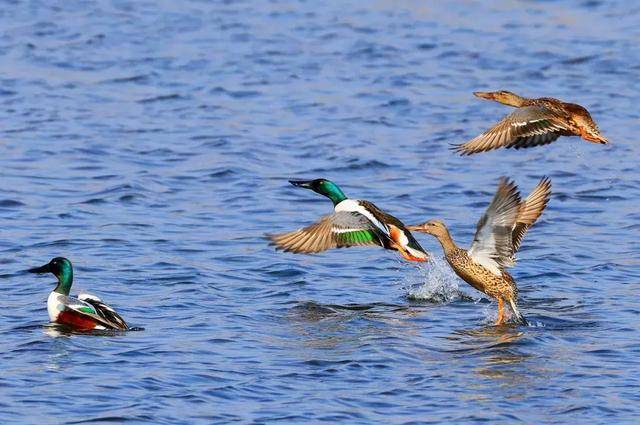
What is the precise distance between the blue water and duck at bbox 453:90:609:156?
3.92 feet

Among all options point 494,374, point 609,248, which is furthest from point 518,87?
point 494,374

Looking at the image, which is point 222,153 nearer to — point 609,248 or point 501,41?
point 609,248

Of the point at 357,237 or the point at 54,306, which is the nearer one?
the point at 54,306

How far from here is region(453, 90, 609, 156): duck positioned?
11219 mm

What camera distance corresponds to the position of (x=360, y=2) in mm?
23875

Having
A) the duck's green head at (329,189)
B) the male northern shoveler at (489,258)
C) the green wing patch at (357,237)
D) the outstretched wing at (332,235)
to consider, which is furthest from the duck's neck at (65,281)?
the male northern shoveler at (489,258)

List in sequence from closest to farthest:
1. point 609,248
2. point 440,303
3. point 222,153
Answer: point 440,303 → point 609,248 → point 222,153

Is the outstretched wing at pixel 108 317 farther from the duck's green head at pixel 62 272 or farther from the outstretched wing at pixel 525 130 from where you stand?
the outstretched wing at pixel 525 130

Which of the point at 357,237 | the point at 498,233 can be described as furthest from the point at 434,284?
the point at 498,233

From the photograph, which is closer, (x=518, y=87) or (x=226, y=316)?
(x=226, y=316)

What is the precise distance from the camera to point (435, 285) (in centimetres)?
1166

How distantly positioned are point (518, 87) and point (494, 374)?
1041 cm

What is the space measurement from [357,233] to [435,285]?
0.75 meters

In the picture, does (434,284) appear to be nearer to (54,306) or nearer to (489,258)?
(489,258)
